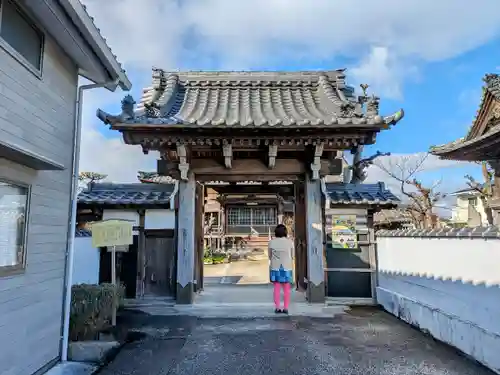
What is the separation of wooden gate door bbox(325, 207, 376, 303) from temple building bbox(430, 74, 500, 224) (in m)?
3.72

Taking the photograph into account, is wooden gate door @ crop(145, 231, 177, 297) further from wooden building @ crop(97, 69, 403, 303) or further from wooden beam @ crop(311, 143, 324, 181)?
wooden beam @ crop(311, 143, 324, 181)

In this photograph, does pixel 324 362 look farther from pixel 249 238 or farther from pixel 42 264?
pixel 249 238

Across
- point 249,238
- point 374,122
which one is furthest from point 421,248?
point 249,238

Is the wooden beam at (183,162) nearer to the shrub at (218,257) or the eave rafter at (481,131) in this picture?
the eave rafter at (481,131)

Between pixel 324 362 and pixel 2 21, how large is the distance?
4860 mm

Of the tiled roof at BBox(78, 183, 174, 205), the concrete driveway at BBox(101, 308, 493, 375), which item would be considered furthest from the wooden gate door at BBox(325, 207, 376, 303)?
the tiled roof at BBox(78, 183, 174, 205)

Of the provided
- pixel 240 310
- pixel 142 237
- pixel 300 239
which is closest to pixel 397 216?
pixel 300 239

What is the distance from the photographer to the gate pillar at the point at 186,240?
732 cm

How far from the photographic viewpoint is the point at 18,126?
361cm

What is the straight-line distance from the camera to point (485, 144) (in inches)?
343

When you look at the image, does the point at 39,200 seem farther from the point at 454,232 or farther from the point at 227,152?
the point at 454,232

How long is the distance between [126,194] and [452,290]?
6351 millimetres

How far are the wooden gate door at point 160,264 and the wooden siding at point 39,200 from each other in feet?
10.5

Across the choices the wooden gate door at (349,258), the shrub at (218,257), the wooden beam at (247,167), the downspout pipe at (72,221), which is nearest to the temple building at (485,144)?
the wooden gate door at (349,258)
